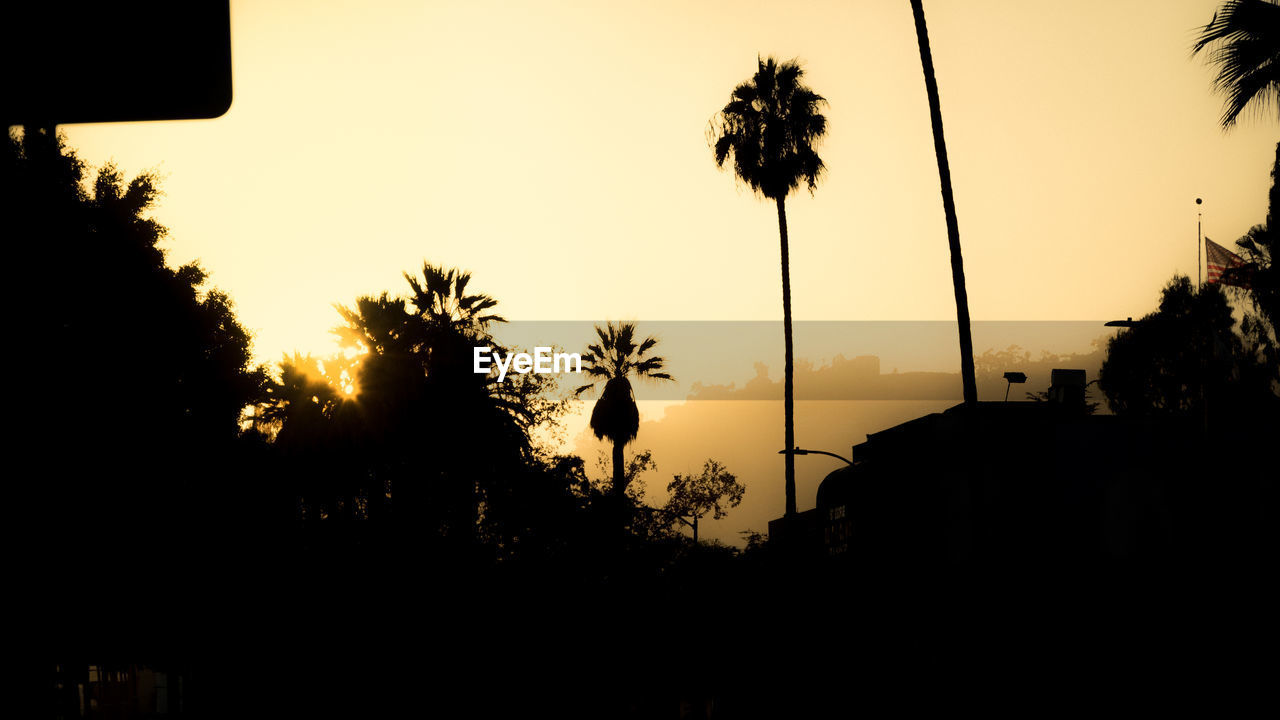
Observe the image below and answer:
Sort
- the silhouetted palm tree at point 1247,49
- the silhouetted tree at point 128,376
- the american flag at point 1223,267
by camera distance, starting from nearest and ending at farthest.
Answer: the silhouetted palm tree at point 1247,49, the silhouetted tree at point 128,376, the american flag at point 1223,267

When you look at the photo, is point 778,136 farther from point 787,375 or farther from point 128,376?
point 128,376

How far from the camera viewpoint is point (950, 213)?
17.7m

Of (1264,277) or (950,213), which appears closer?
(950,213)

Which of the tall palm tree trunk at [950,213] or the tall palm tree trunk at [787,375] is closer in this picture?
the tall palm tree trunk at [950,213]

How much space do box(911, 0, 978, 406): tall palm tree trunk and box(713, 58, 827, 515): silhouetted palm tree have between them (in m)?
18.0

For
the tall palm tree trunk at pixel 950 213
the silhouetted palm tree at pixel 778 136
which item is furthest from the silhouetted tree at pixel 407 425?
the tall palm tree trunk at pixel 950 213

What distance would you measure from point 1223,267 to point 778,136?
16951 mm

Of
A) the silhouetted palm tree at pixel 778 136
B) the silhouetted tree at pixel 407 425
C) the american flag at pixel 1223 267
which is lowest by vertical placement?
the silhouetted tree at pixel 407 425

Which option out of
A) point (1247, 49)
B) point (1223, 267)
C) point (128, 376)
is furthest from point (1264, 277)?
point (128, 376)

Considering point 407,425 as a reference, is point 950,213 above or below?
above

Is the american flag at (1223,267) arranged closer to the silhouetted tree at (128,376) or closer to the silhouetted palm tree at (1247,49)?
the silhouetted palm tree at (1247,49)

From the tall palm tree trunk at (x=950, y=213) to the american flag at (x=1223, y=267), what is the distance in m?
17.3

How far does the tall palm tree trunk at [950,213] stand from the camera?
55.9 ft

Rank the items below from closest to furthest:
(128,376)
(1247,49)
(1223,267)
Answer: (1247,49) → (128,376) → (1223,267)
